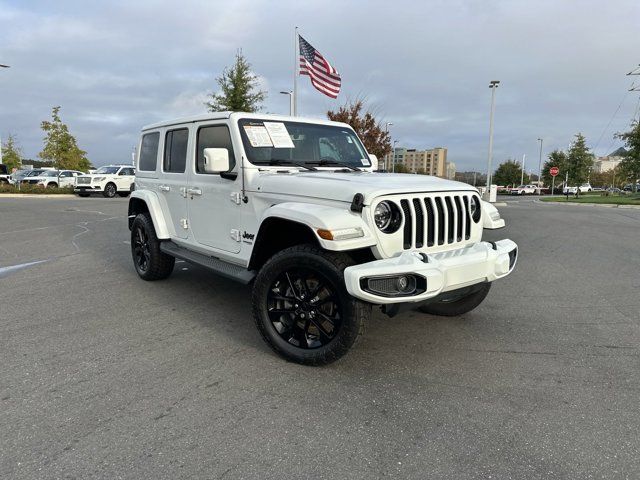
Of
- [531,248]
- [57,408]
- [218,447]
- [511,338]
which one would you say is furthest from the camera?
[531,248]

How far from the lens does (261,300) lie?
3.58 meters

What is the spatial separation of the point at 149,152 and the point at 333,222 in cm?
382

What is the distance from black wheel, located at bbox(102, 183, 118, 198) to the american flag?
541 inches

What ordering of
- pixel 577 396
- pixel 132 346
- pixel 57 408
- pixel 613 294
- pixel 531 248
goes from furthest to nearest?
pixel 531 248, pixel 613 294, pixel 132 346, pixel 577 396, pixel 57 408

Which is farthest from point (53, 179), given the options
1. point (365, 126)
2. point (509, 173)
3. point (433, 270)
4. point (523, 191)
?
point (509, 173)

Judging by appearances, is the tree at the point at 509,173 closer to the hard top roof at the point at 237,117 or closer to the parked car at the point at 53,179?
the parked car at the point at 53,179

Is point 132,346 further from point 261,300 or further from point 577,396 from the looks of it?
point 577,396

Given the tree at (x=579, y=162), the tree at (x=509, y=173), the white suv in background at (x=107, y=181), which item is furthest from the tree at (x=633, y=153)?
the tree at (x=509, y=173)

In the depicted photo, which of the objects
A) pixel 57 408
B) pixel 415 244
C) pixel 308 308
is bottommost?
pixel 57 408

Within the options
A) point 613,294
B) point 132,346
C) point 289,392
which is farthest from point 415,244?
point 613,294

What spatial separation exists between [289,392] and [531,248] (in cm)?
766

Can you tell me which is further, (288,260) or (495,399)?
(288,260)

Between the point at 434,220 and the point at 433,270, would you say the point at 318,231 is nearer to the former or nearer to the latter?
the point at 433,270

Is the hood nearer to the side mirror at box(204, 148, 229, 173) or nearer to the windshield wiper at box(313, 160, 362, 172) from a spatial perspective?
the side mirror at box(204, 148, 229, 173)
